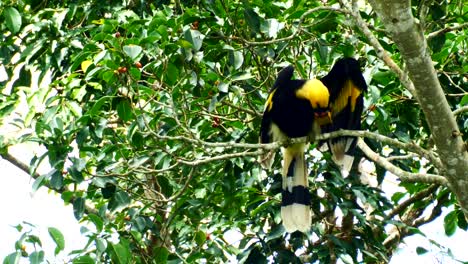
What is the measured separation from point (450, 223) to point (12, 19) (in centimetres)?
256

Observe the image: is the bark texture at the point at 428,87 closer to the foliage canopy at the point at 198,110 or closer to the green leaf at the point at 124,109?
the foliage canopy at the point at 198,110

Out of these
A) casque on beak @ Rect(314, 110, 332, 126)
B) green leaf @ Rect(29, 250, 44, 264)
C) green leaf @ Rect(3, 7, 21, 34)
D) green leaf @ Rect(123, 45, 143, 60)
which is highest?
green leaf @ Rect(3, 7, 21, 34)

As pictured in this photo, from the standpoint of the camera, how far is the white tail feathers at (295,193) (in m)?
4.21

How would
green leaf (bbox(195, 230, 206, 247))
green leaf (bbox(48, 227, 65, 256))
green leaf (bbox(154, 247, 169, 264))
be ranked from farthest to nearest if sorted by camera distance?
green leaf (bbox(195, 230, 206, 247)), green leaf (bbox(154, 247, 169, 264)), green leaf (bbox(48, 227, 65, 256))

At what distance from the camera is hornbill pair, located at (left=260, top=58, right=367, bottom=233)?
4.35 metres

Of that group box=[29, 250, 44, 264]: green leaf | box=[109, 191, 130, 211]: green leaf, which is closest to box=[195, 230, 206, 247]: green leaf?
box=[109, 191, 130, 211]: green leaf

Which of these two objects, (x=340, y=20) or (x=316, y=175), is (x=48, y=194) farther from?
(x=340, y=20)

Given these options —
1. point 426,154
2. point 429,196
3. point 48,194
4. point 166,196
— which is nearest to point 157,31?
point 166,196

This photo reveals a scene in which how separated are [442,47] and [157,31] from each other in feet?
4.51

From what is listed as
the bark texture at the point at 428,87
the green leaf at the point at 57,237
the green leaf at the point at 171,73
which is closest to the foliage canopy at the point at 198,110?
the green leaf at the point at 171,73

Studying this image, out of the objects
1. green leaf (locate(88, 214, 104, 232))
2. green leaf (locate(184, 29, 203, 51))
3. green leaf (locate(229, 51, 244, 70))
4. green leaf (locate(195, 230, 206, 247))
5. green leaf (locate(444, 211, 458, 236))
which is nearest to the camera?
green leaf (locate(88, 214, 104, 232))

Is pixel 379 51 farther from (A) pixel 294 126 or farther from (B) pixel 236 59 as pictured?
(A) pixel 294 126

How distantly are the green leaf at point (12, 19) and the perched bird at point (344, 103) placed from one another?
63.0 inches

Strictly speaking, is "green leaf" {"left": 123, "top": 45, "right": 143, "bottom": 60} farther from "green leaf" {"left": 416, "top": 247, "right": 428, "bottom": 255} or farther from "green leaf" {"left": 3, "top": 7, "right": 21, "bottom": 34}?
"green leaf" {"left": 416, "top": 247, "right": 428, "bottom": 255}
